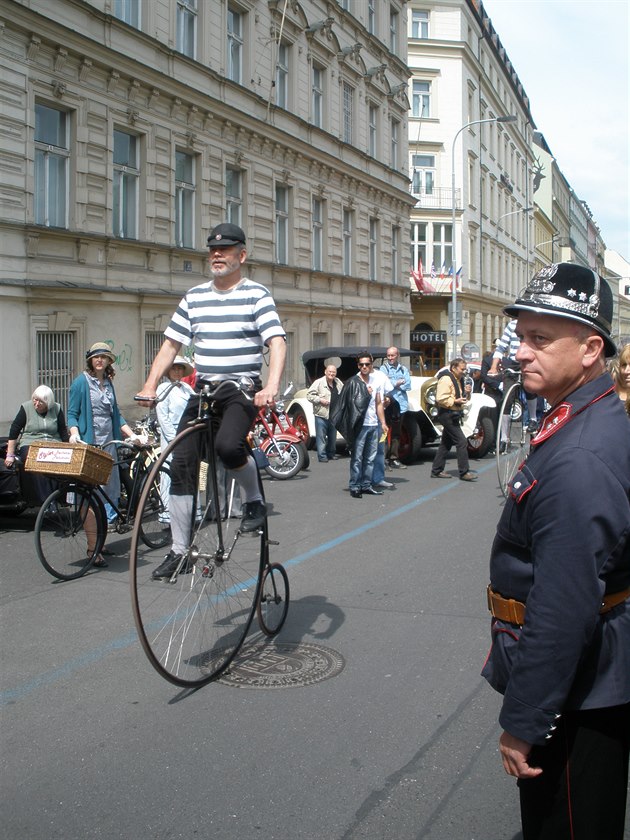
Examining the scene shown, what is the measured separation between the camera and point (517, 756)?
92.6 inches

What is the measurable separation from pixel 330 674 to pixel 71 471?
10.9 feet

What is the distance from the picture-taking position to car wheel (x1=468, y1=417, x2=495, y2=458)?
1778 cm

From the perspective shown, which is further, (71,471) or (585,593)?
(71,471)

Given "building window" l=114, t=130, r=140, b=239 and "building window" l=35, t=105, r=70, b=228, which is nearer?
"building window" l=35, t=105, r=70, b=228

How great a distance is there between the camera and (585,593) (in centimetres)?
225

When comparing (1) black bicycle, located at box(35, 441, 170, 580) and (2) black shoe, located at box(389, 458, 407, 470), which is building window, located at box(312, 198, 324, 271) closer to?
(2) black shoe, located at box(389, 458, 407, 470)

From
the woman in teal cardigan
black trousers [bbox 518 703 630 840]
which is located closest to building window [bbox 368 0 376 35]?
the woman in teal cardigan

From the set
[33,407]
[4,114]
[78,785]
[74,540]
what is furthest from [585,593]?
[4,114]

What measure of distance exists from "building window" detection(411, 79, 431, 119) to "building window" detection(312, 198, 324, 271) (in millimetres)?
27212

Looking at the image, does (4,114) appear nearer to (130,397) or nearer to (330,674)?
(130,397)

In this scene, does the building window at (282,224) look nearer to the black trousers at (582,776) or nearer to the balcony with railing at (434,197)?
the balcony with railing at (434,197)

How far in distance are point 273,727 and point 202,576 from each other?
3.08ft

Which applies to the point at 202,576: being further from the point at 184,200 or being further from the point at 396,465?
the point at 184,200

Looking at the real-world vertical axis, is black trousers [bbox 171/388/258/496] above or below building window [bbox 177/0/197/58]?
below
